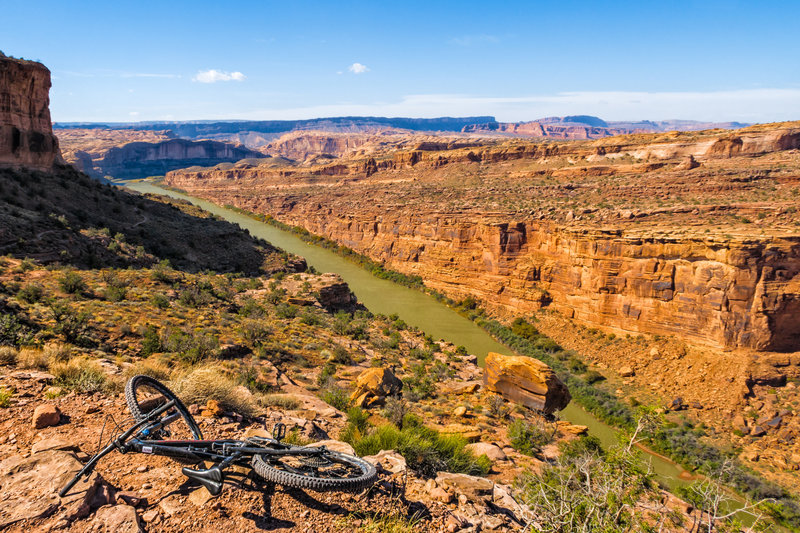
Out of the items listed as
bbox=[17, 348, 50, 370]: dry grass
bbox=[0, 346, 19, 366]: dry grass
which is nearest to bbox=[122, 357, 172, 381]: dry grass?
bbox=[17, 348, 50, 370]: dry grass

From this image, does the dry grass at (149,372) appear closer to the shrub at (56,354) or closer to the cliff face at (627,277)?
the shrub at (56,354)

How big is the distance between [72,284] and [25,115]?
19781 mm

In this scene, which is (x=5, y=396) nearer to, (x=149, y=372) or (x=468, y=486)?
(x=149, y=372)

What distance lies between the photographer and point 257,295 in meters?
23.0

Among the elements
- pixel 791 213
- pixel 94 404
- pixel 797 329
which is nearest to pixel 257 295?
pixel 94 404

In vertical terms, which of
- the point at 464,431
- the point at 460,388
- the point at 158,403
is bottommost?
the point at 460,388

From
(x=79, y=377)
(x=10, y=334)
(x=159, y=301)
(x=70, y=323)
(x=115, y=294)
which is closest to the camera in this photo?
(x=79, y=377)

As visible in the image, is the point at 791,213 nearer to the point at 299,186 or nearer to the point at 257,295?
the point at 257,295

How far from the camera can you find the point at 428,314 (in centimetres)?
3188

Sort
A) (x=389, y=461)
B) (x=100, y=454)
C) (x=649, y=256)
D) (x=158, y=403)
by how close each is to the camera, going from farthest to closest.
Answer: (x=649, y=256) < (x=389, y=461) < (x=158, y=403) < (x=100, y=454)

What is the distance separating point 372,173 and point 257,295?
54.1 m

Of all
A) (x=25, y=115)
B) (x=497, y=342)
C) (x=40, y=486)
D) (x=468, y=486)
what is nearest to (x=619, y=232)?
(x=497, y=342)

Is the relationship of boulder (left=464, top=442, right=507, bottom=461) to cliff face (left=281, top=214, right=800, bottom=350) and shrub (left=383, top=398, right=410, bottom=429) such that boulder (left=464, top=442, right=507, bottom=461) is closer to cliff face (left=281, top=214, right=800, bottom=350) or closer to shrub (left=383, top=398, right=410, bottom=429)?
shrub (left=383, top=398, right=410, bottom=429)

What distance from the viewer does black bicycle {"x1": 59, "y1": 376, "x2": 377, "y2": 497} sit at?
3723 millimetres
